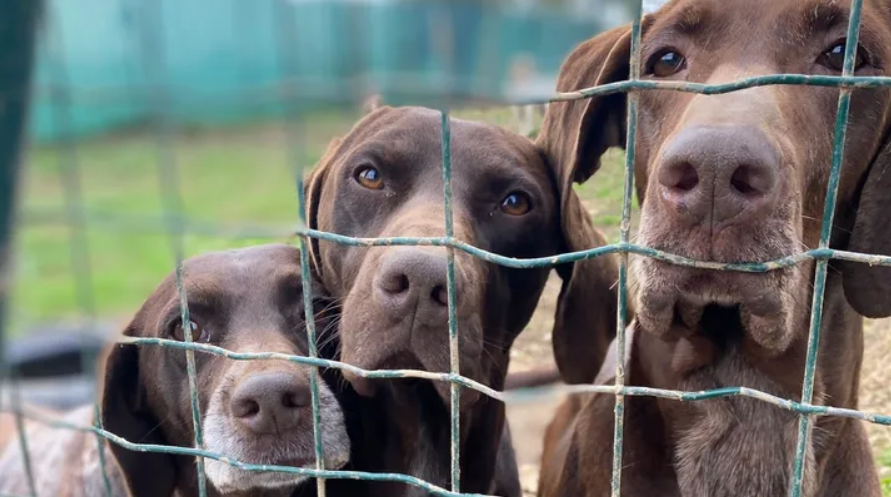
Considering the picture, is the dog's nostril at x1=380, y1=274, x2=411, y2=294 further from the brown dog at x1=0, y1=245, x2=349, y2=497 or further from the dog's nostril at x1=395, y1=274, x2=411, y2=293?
the brown dog at x1=0, y1=245, x2=349, y2=497

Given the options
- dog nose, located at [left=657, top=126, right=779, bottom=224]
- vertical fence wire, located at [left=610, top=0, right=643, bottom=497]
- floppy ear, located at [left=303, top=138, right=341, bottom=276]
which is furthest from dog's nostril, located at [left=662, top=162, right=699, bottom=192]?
floppy ear, located at [left=303, top=138, right=341, bottom=276]

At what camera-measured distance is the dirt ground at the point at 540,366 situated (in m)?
2.93

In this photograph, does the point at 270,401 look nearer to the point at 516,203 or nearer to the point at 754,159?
the point at 516,203

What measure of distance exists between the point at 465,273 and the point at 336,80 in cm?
115

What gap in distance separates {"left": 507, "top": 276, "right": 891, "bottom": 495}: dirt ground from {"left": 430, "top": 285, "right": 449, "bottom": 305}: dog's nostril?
0.37 m

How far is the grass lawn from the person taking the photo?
166 centimetres

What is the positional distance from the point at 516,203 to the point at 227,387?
3.65ft

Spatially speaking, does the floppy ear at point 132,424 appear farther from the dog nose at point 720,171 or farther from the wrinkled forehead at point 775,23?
the wrinkled forehead at point 775,23

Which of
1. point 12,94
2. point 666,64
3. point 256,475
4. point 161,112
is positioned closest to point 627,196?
point 666,64

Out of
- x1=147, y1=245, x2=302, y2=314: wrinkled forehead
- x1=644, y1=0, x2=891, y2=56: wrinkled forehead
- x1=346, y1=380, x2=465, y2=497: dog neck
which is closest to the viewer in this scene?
x1=644, y1=0, x2=891, y2=56: wrinkled forehead

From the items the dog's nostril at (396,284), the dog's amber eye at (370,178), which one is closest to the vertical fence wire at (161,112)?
the dog's nostril at (396,284)

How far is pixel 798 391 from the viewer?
2.56m

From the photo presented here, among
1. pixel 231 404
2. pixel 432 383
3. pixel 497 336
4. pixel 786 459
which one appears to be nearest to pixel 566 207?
pixel 497 336

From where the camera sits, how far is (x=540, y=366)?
416cm
